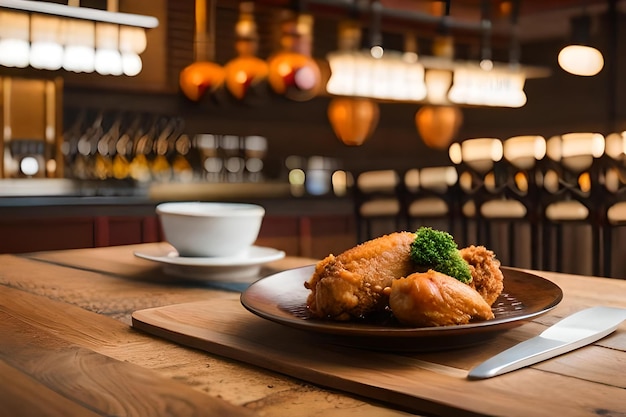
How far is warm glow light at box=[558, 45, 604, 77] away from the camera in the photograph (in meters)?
4.63

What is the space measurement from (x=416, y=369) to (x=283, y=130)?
696 centimetres

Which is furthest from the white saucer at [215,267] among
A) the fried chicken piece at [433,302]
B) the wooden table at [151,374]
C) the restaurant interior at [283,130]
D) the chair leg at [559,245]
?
the chair leg at [559,245]

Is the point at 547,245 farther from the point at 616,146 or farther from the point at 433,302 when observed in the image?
the point at 433,302

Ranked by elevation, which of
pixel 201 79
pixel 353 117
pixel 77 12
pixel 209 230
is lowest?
pixel 209 230

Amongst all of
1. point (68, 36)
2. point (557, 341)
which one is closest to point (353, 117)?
point (68, 36)

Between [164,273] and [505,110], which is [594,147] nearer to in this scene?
[164,273]

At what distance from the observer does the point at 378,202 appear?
14.1 ft

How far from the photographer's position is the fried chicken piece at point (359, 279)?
0.82 meters

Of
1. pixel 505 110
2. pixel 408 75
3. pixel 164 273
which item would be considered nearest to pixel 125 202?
pixel 408 75

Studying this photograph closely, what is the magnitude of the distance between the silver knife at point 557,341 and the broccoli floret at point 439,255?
0.12m

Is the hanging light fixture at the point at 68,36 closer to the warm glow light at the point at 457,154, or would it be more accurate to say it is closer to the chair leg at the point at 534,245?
the warm glow light at the point at 457,154

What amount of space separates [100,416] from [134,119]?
5741 mm

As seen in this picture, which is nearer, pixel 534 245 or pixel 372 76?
pixel 534 245

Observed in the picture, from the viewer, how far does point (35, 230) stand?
4512 mm
